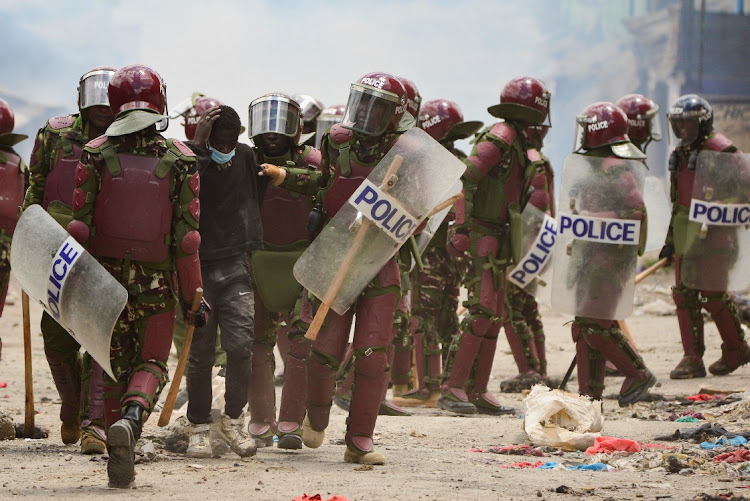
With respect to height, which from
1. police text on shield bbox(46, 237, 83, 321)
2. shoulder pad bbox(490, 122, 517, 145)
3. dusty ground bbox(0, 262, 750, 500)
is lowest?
Result: dusty ground bbox(0, 262, 750, 500)

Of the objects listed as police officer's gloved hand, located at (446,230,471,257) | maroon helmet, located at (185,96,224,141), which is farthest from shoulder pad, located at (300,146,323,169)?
police officer's gloved hand, located at (446,230,471,257)

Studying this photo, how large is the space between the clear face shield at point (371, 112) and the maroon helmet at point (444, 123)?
135 inches

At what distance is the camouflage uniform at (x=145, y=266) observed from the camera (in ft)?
18.4

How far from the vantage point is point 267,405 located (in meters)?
7.38

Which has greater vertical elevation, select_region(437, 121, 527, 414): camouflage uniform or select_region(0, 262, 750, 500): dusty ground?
select_region(437, 121, 527, 414): camouflage uniform

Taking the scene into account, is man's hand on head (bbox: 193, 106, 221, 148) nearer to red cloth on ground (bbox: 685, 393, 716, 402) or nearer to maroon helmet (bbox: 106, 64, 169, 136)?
Answer: maroon helmet (bbox: 106, 64, 169, 136)

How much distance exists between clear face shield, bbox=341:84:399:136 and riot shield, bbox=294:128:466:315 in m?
0.16

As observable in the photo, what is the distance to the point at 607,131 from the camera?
883 centimetres

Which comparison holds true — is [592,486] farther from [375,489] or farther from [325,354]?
[325,354]

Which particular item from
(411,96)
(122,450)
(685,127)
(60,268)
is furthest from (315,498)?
(685,127)

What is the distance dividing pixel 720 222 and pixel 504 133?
250 cm

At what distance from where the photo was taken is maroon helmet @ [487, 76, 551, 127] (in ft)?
29.3

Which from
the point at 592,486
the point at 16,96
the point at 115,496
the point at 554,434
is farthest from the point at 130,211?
the point at 16,96

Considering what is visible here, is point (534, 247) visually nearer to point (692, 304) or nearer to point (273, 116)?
point (692, 304)
